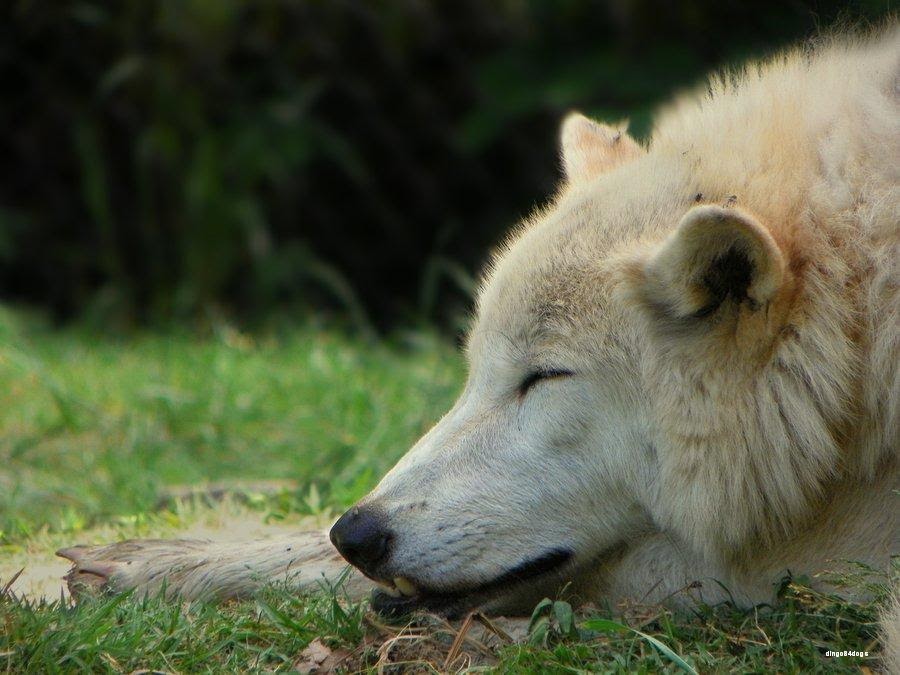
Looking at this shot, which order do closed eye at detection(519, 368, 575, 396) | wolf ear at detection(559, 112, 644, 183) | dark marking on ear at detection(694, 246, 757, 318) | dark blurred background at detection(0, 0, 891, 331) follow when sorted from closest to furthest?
dark marking on ear at detection(694, 246, 757, 318), closed eye at detection(519, 368, 575, 396), wolf ear at detection(559, 112, 644, 183), dark blurred background at detection(0, 0, 891, 331)

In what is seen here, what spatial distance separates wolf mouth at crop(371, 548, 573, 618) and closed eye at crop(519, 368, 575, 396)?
0.39 metres

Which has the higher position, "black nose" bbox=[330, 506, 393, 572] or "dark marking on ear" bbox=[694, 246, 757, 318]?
"dark marking on ear" bbox=[694, 246, 757, 318]

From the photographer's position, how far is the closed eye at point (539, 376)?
Answer: 8.87 ft

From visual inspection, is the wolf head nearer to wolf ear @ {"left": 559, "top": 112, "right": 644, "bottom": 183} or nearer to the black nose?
the black nose

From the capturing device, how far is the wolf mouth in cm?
259

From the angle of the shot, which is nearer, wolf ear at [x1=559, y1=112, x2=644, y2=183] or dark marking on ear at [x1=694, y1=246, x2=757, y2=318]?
dark marking on ear at [x1=694, y1=246, x2=757, y2=318]

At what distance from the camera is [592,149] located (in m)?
3.34

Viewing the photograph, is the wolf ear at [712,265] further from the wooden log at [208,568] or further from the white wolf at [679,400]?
the wooden log at [208,568]

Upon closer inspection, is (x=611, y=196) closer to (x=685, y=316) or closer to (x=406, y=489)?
(x=685, y=316)

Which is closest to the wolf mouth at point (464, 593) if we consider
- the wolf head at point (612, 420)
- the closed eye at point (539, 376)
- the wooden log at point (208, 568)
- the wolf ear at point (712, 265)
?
the wolf head at point (612, 420)

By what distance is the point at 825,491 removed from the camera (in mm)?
2525

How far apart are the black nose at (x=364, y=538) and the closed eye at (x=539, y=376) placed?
463 mm

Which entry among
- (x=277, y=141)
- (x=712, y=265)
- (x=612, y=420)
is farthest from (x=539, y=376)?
(x=277, y=141)

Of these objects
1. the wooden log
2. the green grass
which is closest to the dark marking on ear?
the green grass
